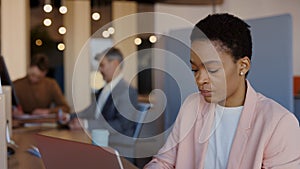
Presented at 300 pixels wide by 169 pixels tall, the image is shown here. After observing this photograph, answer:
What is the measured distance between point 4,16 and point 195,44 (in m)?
5.08

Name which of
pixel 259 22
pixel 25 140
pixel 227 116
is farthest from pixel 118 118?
pixel 227 116

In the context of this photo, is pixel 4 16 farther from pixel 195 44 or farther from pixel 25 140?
pixel 195 44

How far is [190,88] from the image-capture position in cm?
168

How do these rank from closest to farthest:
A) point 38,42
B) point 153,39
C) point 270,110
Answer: point 270,110, point 153,39, point 38,42

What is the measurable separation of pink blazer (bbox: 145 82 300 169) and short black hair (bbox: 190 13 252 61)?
117 mm

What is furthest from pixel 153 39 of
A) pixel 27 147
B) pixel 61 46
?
pixel 61 46

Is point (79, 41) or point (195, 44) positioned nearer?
point (195, 44)

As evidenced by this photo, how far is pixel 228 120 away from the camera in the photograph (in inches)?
54.8

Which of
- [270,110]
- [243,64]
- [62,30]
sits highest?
[243,64]

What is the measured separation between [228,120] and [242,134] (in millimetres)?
87

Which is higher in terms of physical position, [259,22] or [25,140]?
[259,22]

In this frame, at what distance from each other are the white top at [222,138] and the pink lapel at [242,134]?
40mm

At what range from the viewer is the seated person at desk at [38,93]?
3937 mm

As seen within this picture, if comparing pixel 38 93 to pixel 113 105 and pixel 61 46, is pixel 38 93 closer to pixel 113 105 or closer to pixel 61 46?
pixel 113 105
